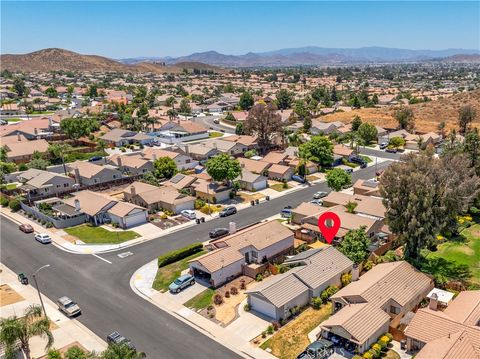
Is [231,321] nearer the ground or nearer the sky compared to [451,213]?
nearer the ground

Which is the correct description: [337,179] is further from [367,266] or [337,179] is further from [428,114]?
[428,114]

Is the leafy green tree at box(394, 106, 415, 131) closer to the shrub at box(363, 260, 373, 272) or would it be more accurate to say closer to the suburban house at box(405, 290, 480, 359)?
the shrub at box(363, 260, 373, 272)

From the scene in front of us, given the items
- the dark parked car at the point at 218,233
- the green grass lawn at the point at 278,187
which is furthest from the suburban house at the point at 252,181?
the dark parked car at the point at 218,233

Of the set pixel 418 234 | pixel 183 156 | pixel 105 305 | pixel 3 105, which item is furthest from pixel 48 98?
pixel 418 234

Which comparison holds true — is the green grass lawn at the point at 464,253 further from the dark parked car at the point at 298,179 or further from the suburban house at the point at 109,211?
the suburban house at the point at 109,211

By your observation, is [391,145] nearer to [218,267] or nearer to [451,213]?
[451,213]

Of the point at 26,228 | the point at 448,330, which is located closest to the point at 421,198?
the point at 448,330
